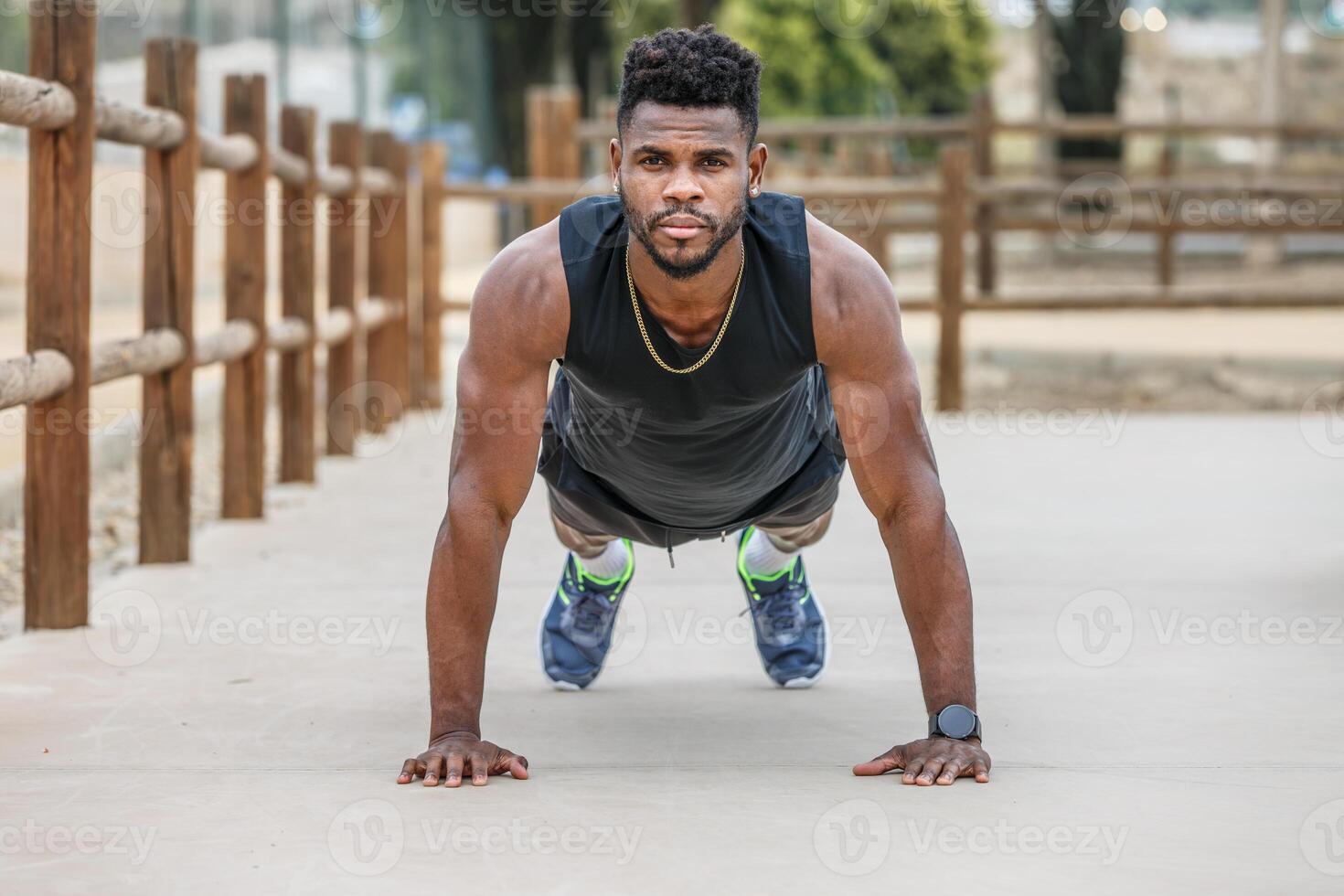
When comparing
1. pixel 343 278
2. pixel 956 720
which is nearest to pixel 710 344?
pixel 956 720

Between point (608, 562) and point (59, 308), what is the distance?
1.39 metres

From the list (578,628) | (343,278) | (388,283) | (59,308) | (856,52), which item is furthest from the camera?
(856,52)

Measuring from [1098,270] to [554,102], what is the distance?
9.29 metres

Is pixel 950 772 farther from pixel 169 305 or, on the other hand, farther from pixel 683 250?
pixel 169 305

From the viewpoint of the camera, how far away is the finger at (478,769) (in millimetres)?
2797

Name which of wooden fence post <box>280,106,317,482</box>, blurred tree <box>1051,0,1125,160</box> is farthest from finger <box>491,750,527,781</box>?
blurred tree <box>1051,0,1125,160</box>

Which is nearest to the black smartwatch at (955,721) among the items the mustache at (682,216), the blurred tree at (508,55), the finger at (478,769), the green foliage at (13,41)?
the finger at (478,769)

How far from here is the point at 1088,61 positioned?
17375mm

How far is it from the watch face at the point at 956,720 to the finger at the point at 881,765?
91 mm

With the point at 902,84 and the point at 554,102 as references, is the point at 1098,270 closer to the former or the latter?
the point at 554,102

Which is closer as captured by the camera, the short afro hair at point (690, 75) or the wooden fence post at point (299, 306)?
the short afro hair at point (690, 75)

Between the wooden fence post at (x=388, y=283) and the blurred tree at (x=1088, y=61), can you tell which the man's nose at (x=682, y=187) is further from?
the blurred tree at (x=1088, y=61)

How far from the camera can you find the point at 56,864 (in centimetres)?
248

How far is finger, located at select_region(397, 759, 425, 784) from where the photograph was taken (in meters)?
2.81
